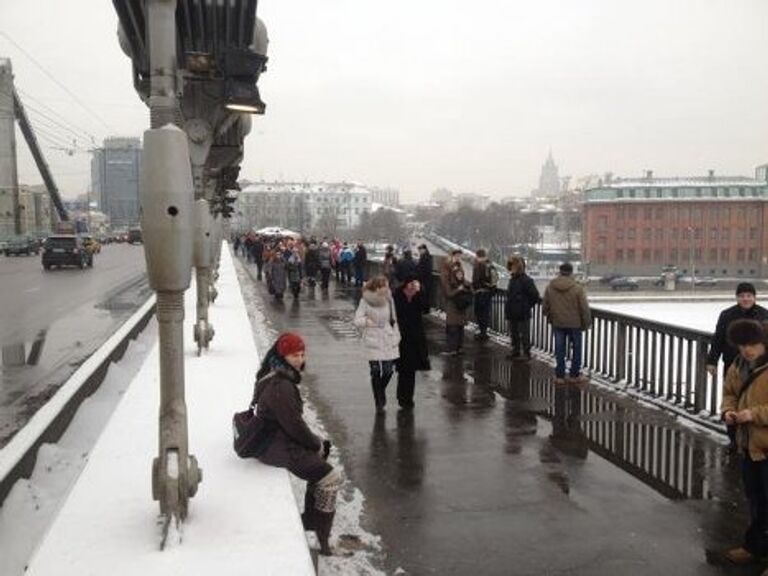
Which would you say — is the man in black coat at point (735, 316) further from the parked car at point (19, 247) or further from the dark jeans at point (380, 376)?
the parked car at point (19, 247)

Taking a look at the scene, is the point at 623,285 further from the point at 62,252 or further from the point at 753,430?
the point at 753,430

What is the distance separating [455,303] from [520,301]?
3.68ft

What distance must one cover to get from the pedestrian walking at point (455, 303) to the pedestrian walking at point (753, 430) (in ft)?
24.9

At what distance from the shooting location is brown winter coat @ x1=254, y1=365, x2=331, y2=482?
15.8 feet

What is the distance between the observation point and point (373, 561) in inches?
192

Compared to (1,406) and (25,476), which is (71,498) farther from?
(1,406)

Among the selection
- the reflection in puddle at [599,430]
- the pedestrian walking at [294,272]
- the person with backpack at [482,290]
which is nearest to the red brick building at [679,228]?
the pedestrian walking at [294,272]

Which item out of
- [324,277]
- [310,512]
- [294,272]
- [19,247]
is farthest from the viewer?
[19,247]

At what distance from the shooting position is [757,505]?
16.3ft

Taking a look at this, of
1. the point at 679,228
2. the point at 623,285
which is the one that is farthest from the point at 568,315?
the point at 679,228

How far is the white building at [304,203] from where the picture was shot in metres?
153

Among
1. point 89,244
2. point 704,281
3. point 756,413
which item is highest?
point 89,244

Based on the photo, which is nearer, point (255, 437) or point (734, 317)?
point (255, 437)

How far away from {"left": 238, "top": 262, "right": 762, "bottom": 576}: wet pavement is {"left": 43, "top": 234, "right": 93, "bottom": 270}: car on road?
Answer: 113 feet
